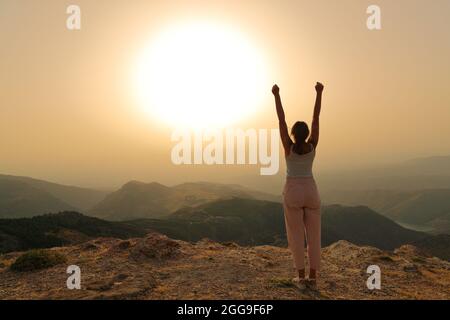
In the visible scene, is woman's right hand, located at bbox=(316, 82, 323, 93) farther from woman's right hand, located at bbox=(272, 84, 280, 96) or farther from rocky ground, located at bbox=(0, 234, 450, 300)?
rocky ground, located at bbox=(0, 234, 450, 300)

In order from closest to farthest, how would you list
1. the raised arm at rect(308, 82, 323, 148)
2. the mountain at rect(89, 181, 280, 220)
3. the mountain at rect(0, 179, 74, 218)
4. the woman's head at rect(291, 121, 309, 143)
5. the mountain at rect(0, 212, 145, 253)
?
the woman's head at rect(291, 121, 309, 143) < the raised arm at rect(308, 82, 323, 148) < the mountain at rect(0, 212, 145, 253) < the mountain at rect(0, 179, 74, 218) < the mountain at rect(89, 181, 280, 220)

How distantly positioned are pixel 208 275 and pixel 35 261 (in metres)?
5.22

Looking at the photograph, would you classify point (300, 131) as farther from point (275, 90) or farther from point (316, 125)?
point (275, 90)

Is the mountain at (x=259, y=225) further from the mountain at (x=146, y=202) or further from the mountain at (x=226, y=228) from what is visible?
the mountain at (x=146, y=202)

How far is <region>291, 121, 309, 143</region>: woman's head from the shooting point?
7.36 metres

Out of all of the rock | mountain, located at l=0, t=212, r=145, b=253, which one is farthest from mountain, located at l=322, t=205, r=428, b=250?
the rock

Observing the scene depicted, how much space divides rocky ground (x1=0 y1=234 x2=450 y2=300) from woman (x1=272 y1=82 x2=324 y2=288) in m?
1.22

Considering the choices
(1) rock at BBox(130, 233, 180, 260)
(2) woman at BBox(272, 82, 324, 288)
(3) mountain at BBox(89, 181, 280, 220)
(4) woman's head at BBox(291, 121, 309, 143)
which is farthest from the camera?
(3) mountain at BBox(89, 181, 280, 220)

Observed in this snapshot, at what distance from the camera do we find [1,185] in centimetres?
17538

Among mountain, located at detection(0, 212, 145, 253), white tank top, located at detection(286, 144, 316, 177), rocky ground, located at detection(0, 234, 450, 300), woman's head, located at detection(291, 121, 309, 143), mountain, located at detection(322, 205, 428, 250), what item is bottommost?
mountain, located at detection(322, 205, 428, 250)
